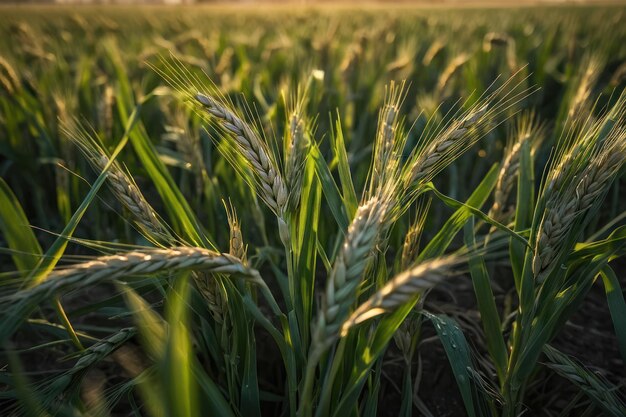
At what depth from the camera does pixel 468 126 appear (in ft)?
3.76

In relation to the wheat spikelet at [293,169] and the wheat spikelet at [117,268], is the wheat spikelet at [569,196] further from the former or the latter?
the wheat spikelet at [117,268]

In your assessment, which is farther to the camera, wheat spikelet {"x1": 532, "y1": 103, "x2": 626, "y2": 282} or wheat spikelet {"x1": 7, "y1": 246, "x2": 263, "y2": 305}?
wheat spikelet {"x1": 532, "y1": 103, "x2": 626, "y2": 282}

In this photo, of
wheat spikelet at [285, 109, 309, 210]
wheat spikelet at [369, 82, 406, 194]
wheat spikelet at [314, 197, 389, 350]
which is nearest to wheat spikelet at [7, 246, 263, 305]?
wheat spikelet at [314, 197, 389, 350]

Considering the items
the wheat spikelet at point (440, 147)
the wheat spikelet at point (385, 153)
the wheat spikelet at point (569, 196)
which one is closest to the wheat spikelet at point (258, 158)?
the wheat spikelet at point (385, 153)

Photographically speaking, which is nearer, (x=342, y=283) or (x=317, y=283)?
(x=342, y=283)

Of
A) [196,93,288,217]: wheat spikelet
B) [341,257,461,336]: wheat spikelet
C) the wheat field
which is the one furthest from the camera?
[196,93,288,217]: wheat spikelet

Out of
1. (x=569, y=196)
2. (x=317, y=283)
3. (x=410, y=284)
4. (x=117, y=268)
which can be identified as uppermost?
(x=117, y=268)

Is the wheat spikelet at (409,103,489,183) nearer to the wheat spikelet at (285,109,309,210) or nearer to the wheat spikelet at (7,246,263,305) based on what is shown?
the wheat spikelet at (285,109,309,210)

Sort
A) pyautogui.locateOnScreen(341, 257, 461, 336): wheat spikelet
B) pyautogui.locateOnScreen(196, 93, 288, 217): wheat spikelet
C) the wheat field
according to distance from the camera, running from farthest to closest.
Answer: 1. pyautogui.locateOnScreen(196, 93, 288, 217): wheat spikelet
2. the wheat field
3. pyautogui.locateOnScreen(341, 257, 461, 336): wheat spikelet

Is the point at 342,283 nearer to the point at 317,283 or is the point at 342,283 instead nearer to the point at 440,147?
the point at 440,147

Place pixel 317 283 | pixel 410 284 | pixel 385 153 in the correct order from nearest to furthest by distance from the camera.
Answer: pixel 410 284, pixel 385 153, pixel 317 283

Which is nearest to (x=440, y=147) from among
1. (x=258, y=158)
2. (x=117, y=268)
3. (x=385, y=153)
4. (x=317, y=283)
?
(x=385, y=153)

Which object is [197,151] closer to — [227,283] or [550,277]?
[227,283]

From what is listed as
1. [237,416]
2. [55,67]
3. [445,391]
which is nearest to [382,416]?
[445,391]
